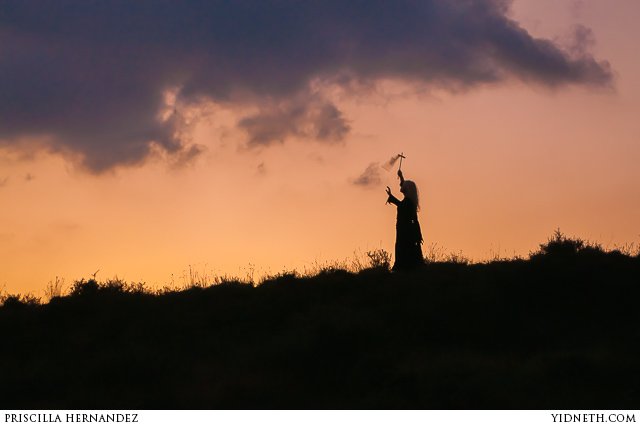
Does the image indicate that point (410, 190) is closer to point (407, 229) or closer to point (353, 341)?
point (407, 229)

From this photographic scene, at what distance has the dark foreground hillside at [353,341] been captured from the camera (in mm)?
16906

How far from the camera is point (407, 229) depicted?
27359 mm

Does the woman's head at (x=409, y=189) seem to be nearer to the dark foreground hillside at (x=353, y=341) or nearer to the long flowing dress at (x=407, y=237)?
the long flowing dress at (x=407, y=237)

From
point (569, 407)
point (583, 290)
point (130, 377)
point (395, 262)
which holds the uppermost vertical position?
point (395, 262)

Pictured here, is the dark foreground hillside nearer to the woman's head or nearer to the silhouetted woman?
the silhouetted woman

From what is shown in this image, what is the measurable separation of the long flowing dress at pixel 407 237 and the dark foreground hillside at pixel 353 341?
82 centimetres

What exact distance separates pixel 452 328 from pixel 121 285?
12.0 m

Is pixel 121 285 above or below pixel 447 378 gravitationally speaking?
above

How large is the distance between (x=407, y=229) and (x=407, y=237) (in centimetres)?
25
